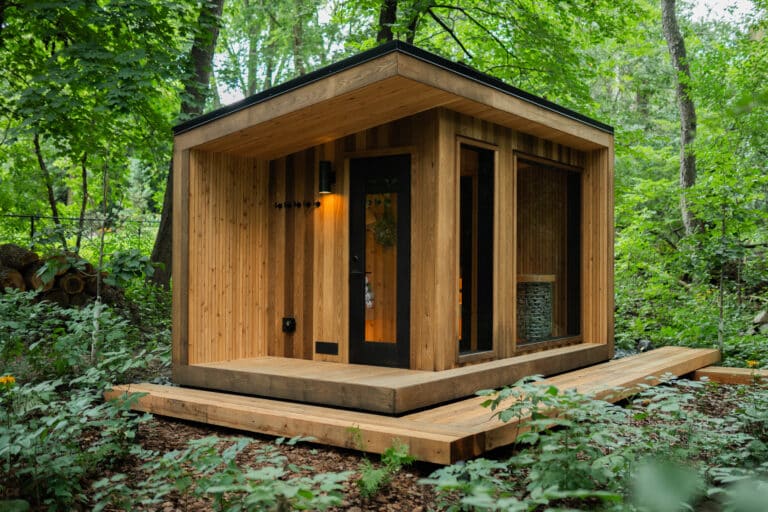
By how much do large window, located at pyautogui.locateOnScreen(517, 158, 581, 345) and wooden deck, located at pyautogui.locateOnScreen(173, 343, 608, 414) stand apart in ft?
2.15

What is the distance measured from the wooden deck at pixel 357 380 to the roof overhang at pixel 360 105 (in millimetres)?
1920

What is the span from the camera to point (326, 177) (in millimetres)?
5652

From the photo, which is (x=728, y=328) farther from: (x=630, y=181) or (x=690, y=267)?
(x=630, y=181)

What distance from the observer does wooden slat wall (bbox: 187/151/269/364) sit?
5.54m

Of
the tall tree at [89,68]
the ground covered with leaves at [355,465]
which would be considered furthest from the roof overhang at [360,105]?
the ground covered with leaves at [355,465]

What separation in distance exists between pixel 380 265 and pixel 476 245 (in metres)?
0.88

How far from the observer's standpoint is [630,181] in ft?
45.8

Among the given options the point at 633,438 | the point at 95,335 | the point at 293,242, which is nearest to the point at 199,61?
the point at 293,242

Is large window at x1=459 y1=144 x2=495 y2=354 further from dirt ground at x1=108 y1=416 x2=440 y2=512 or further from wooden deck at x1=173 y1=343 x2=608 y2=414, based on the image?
dirt ground at x1=108 y1=416 x2=440 y2=512

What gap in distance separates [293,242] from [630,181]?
10215 mm

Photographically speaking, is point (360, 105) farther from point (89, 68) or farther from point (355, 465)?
point (89, 68)

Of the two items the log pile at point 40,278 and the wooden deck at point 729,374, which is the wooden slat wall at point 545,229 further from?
the log pile at point 40,278

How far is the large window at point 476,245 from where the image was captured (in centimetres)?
553

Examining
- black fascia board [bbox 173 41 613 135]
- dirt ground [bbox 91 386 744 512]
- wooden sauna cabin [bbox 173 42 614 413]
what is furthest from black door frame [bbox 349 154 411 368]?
dirt ground [bbox 91 386 744 512]
